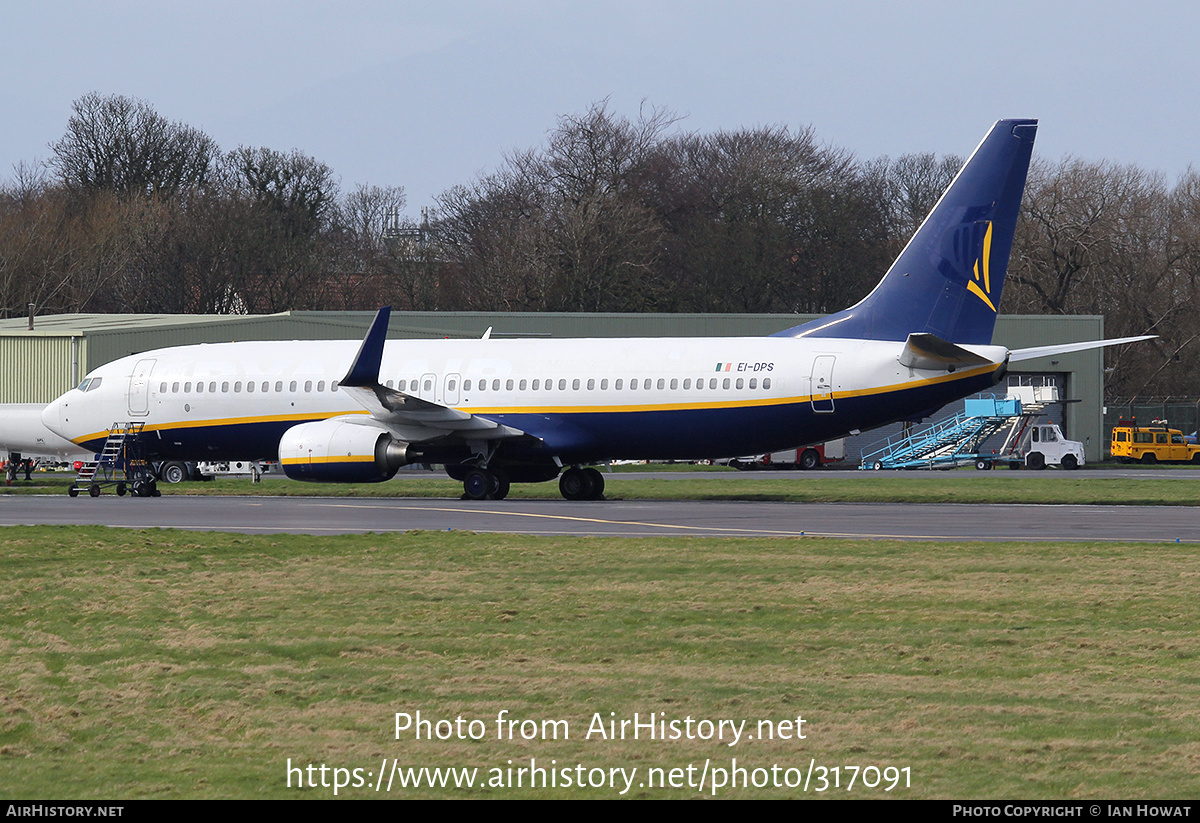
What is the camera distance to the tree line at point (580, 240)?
77.2 m

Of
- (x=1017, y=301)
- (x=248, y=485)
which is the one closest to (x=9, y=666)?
(x=248, y=485)

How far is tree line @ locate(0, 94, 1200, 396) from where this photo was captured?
77.2 m

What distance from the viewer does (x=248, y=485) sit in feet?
134

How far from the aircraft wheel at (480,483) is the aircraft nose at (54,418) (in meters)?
11.5

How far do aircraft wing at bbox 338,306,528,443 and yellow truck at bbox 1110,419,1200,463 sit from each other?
41.3 m

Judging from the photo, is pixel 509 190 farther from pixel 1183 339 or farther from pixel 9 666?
pixel 9 666

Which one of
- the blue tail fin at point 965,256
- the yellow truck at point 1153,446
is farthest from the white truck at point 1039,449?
the blue tail fin at point 965,256

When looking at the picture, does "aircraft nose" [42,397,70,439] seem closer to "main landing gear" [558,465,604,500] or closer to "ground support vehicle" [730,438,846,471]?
"main landing gear" [558,465,604,500]

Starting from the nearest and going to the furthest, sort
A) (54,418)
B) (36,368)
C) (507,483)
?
(507,483) → (54,418) → (36,368)

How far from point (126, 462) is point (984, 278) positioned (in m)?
20.5

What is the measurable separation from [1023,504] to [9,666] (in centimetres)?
2466

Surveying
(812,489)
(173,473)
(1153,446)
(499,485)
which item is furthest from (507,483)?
(1153,446)

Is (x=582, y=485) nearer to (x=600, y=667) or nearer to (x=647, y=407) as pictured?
(x=647, y=407)

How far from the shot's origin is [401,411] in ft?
100
